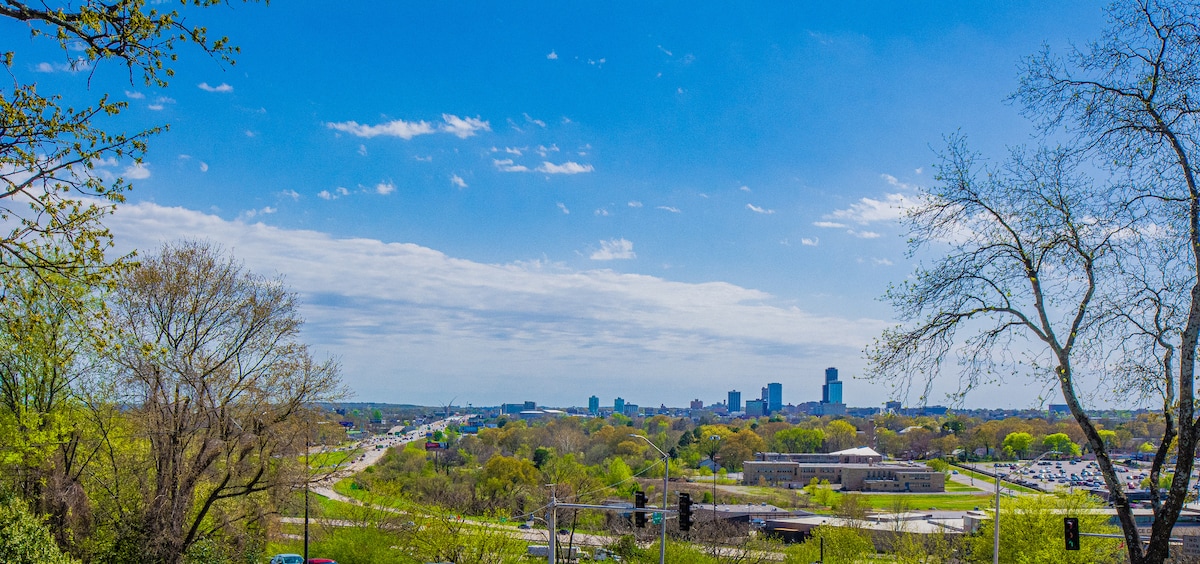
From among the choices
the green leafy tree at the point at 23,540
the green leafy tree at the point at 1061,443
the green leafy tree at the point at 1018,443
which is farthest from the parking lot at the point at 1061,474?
the green leafy tree at the point at 23,540

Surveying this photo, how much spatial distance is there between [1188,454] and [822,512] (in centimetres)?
8256

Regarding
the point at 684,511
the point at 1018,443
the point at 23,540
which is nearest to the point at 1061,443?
the point at 1018,443

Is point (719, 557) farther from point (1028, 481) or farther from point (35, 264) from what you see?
point (1028, 481)

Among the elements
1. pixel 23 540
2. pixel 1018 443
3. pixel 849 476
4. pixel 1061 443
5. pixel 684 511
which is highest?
pixel 684 511

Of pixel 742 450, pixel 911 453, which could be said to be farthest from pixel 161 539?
pixel 911 453

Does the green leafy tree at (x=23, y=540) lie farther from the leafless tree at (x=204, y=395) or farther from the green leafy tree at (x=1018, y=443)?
the green leafy tree at (x=1018, y=443)

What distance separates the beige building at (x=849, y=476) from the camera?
128m

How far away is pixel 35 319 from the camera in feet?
24.3

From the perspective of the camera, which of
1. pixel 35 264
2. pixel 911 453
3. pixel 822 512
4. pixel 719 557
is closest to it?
pixel 35 264

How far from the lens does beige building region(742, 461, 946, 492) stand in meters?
128

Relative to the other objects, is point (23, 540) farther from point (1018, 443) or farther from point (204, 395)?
point (1018, 443)

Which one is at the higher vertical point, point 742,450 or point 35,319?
point 35,319

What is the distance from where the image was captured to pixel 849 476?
131 metres

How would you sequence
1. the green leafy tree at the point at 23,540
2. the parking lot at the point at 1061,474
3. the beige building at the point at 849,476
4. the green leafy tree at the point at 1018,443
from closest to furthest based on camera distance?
1. the green leafy tree at the point at 23,540
2. the parking lot at the point at 1061,474
3. the beige building at the point at 849,476
4. the green leafy tree at the point at 1018,443
